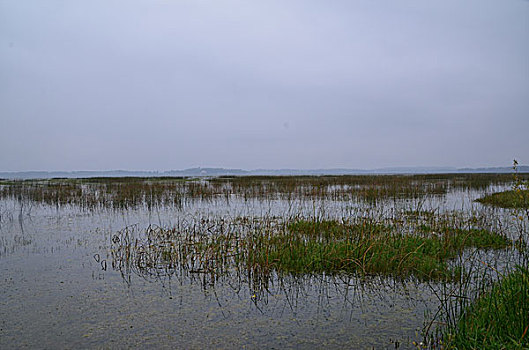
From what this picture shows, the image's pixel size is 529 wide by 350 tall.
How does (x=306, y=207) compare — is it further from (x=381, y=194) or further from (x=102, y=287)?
(x=102, y=287)

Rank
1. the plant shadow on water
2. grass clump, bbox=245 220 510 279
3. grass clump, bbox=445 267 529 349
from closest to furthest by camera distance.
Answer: grass clump, bbox=445 267 529 349
the plant shadow on water
grass clump, bbox=245 220 510 279

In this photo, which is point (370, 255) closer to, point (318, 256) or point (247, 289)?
point (318, 256)

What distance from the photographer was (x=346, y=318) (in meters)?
4.42

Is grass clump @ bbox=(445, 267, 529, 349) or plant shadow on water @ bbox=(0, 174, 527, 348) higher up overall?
grass clump @ bbox=(445, 267, 529, 349)

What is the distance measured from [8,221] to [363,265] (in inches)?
479

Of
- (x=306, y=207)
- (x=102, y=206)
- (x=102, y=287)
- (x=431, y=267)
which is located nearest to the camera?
(x=102, y=287)

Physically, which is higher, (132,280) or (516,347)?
(516,347)

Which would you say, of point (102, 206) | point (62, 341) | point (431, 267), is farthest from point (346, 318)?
point (102, 206)

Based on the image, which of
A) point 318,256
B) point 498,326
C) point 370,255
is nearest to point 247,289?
point 318,256

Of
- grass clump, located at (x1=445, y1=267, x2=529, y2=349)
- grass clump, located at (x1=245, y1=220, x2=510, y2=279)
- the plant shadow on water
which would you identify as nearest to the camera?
→ grass clump, located at (x1=445, y1=267, x2=529, y2=349)

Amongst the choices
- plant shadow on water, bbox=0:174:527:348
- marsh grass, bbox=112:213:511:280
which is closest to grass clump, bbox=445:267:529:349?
plant shadow on water, bbox=0:174:527:348

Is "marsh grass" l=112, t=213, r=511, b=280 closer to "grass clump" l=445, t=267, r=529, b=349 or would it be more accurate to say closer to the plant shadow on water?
the plant shadow on water

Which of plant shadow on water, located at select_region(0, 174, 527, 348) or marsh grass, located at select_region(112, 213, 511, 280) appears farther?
marsh grass, located at select_region(112, 213, 511, 280)

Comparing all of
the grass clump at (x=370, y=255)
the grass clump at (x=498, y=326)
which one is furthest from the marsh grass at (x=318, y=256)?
the grass clump at (x=498, y=326)
